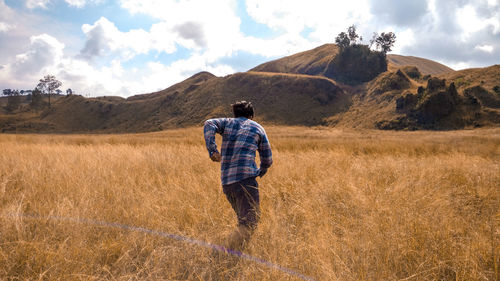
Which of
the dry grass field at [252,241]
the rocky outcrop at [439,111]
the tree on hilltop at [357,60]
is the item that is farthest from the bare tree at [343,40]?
the dry grass field at [252,241]

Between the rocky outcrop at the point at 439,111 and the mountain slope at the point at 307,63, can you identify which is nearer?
the rocky outcrop at the point at 439,111

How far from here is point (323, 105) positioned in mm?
55531

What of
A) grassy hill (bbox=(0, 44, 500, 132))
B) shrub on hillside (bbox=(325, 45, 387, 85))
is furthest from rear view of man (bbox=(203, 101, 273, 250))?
shrub on hillside (bbox=(325, 45, 387, 85))

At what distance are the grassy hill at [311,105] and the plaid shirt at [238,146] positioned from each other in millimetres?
42584

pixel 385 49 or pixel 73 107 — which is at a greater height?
pixel 385 49

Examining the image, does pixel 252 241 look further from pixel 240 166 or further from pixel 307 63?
pixel 307 63

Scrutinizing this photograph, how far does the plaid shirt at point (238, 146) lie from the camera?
8.70 feet

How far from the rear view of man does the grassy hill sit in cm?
4270

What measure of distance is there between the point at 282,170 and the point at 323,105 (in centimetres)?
5348

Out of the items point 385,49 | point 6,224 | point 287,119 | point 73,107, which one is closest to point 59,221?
point 6,224

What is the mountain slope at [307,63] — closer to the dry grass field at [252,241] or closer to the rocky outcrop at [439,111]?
the rocky outcrop at [439,111]

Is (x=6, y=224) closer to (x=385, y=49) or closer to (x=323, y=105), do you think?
(x=323, y=105)

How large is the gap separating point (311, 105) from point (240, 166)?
55.8 m

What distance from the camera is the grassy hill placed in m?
38.6
